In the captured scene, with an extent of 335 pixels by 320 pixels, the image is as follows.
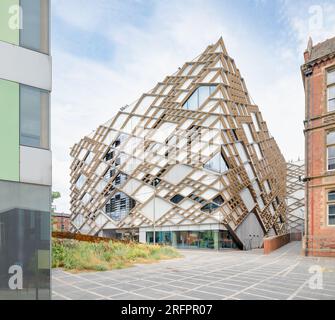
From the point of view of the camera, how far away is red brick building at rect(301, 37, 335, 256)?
21922 millimetres

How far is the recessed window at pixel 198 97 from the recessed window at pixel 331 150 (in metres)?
19.5

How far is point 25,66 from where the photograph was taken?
30.8 feet

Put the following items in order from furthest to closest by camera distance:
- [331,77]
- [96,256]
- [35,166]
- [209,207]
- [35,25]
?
[209,207] < [331,77] < [96,256] < [35,25] < [35,166]

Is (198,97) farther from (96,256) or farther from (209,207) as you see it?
(96,256)

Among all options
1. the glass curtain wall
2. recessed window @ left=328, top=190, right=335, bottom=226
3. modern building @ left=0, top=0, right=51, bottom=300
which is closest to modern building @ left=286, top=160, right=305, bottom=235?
the glass curtain wall

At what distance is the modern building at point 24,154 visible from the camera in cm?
855

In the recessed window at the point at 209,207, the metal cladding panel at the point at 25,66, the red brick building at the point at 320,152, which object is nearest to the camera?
the metal cladding panel at the point at 25,66

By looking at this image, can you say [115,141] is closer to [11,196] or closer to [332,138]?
[332,138]

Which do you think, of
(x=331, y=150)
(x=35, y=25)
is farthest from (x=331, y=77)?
(x=35, y=25)

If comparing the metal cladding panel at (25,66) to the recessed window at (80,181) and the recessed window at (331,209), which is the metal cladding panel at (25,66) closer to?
the recessed window at (331,209)

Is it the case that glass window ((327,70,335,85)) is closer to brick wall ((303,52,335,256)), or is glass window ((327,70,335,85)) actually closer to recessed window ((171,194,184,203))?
brick wall ((303,52,335,256))

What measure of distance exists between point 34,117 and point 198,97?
33.2m

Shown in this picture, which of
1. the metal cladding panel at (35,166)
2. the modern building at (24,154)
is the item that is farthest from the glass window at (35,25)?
the metal cladding panel at (35,166)

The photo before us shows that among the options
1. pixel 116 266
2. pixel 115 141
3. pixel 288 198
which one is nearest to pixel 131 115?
pixel 115 141
